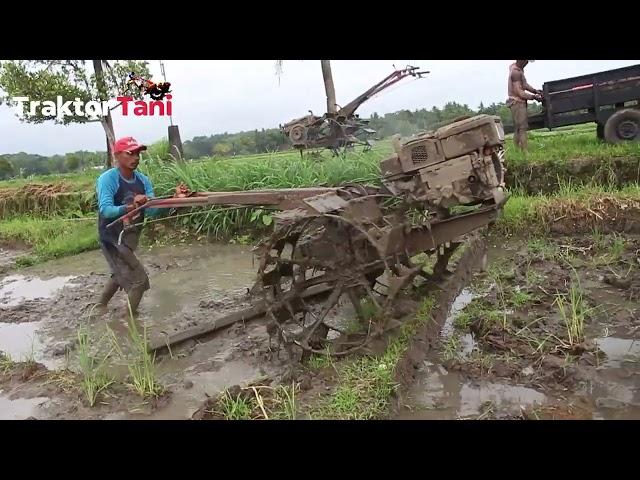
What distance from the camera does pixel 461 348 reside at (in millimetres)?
4113

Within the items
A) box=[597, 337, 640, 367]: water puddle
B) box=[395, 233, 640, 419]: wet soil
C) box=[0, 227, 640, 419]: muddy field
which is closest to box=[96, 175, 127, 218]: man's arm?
box=[0, 227, 640, 419]: muddy field

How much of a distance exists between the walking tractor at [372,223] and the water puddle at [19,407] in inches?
42.2

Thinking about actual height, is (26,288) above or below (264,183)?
below

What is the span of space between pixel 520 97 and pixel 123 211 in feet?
21.6

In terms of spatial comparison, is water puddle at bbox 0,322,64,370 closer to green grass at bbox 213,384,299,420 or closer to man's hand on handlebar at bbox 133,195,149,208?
man's hand on handlebar at bbox 133,195,149,208

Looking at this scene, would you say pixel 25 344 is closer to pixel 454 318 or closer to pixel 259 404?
pixel 259 404

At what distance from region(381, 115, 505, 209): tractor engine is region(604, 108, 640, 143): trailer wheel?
5006 mm

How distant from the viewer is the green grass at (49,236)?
9031 millimetres

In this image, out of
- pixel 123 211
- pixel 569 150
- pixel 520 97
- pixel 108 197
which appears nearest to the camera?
pixel 123 211

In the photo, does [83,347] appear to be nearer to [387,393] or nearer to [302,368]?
[302,368]

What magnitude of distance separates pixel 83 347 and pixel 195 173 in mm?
6316

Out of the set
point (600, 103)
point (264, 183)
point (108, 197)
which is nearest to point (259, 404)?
point (108, 197)

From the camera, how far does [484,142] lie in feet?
13.0

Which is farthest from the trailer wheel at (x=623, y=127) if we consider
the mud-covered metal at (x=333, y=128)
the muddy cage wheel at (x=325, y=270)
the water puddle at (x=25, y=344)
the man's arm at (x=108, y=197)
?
the water puddle at (x=25, y=344)
